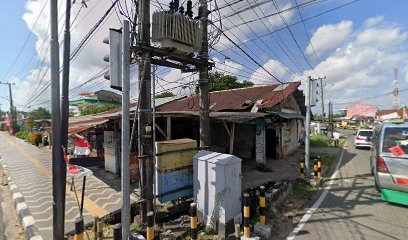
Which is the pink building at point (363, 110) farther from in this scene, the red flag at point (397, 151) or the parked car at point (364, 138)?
the red flag at point (397, 151)

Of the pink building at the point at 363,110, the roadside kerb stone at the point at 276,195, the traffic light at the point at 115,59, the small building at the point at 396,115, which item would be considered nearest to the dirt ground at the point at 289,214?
the roadside kerb stone at the point at 276,195

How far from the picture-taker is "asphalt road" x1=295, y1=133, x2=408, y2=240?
4.64 m

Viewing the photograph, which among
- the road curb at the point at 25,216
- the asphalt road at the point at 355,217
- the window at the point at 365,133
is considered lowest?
the road curb at the point at 25,216

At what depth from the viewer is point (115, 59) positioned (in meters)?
3.27

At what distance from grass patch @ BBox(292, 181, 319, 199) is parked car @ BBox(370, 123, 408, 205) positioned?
1953 millimetres

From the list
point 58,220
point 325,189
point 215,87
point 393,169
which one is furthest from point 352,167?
point 215,87

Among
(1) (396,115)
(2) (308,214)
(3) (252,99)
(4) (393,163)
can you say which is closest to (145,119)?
(2) (308,214)

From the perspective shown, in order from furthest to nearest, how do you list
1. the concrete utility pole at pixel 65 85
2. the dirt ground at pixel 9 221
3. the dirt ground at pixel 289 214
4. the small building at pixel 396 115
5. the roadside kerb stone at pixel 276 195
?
the small building at pixel 396 115 → the roadside kerb stone at pixel 276 195 → the dirt ground at pixel 9 221 → the dirt ground at pixel 289 214 → the concrete utility pole at pixel 65 85

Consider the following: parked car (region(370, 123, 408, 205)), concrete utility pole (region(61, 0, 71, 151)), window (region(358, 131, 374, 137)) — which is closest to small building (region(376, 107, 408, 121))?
window (region(358, 131, 374, 137))

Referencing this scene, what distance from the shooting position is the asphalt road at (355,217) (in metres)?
4.64

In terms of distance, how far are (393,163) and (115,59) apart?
6.39m

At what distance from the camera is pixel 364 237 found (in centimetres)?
454

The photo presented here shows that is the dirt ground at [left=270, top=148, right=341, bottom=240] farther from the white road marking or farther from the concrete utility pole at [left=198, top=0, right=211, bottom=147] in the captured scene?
the concrete utility pole at [left=198, top=0, right=211, bottom=147]

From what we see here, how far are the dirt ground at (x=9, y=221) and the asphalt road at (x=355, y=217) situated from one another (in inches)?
256
